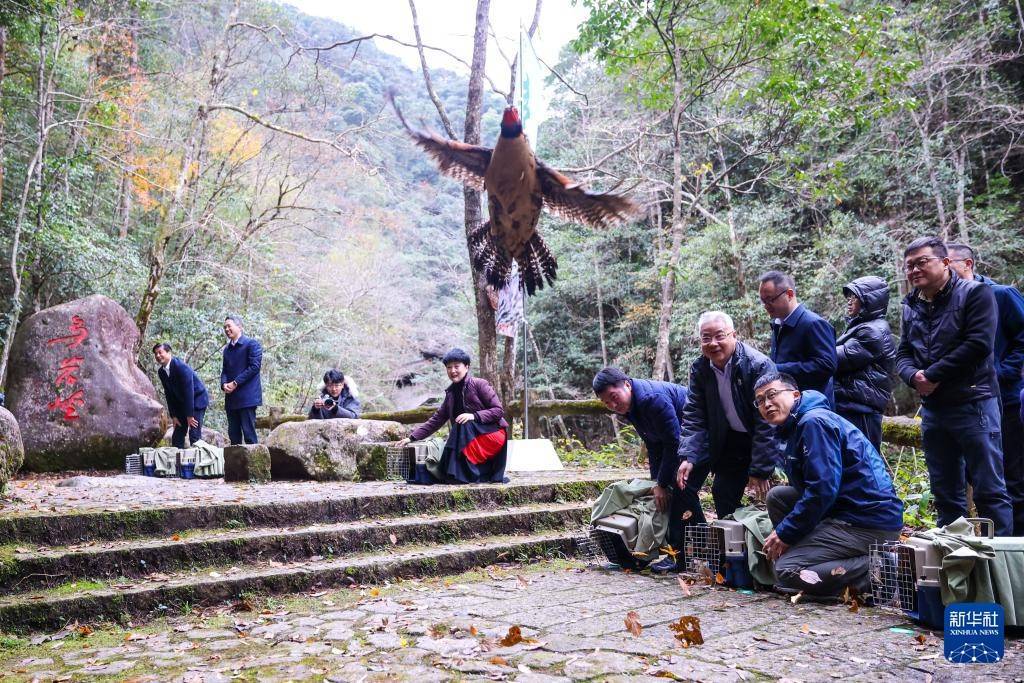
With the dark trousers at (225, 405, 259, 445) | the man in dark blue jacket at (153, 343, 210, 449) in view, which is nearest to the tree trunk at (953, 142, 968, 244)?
the dark trousers at (225, 405, 259, 445)

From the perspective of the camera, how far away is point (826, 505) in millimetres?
3693

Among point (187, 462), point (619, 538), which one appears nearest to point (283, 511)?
Answer: point (619, 538)

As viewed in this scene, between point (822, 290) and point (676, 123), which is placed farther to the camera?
point (822, 290)

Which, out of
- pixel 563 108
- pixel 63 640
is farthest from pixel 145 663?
pixel 563 108

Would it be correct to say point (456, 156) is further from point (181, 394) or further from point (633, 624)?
point (633, 624)

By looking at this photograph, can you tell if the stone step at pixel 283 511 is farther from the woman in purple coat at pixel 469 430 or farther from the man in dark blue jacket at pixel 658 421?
the man in dark blue jacket at pixel 658 421

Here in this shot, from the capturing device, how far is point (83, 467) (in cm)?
934

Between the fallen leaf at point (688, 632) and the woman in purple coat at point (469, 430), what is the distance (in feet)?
10.1

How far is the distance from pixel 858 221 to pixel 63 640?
48.1ft

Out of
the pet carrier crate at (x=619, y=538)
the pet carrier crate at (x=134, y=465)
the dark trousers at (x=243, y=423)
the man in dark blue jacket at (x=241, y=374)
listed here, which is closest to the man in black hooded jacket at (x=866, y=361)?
the pet carrier crate at (x=619, y=538)

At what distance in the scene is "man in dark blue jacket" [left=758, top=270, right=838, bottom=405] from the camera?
4562mm

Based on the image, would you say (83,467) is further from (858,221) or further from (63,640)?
(858,221)

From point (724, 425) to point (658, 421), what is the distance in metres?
0.41

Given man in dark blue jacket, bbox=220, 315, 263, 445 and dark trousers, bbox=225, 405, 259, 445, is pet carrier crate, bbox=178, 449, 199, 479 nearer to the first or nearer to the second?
dark trousers, bbox=225, 405, 259, 445
